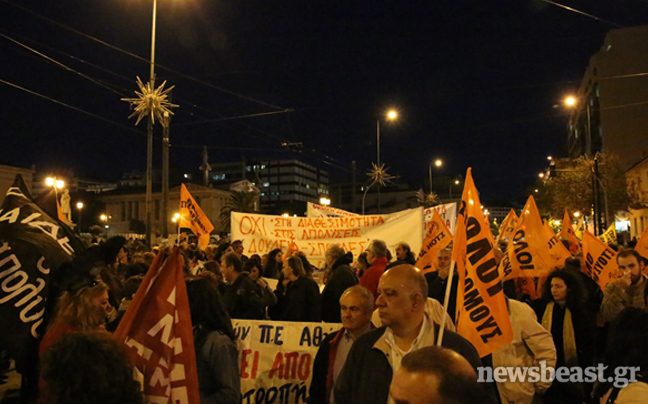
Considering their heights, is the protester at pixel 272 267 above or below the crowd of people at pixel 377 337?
above

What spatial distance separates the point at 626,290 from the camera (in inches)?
239

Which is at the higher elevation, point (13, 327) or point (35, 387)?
point (13, 327)

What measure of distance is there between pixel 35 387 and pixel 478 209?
10.4 feet

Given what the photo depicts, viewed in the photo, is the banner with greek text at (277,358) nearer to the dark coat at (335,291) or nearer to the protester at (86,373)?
the dark coat at (335,291)

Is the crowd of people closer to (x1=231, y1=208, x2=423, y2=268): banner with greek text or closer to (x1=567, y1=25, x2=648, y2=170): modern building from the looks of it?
(x1=231, y1=208, x2=423, y2=268): banner with greek text

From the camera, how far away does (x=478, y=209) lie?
3988 mm

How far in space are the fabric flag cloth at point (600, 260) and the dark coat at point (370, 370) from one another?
651 centimetres

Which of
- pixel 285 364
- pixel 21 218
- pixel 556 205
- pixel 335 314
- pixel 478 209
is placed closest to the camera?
pixel 21 218

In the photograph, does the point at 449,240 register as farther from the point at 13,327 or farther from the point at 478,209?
the point at 13,327

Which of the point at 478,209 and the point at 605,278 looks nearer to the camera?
the point at 478,209

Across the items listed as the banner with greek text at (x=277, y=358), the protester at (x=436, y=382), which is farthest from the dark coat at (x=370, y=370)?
the banner with greek text at (x=277, y=358)

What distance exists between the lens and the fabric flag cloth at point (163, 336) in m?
2.92

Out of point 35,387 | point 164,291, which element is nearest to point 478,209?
point 164,291

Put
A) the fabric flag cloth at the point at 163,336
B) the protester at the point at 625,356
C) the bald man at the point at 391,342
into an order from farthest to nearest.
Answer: the bald man at the point at 391,342 → the fabric flag cloth at the point at 163,336 → the protester at the point at 625,356
